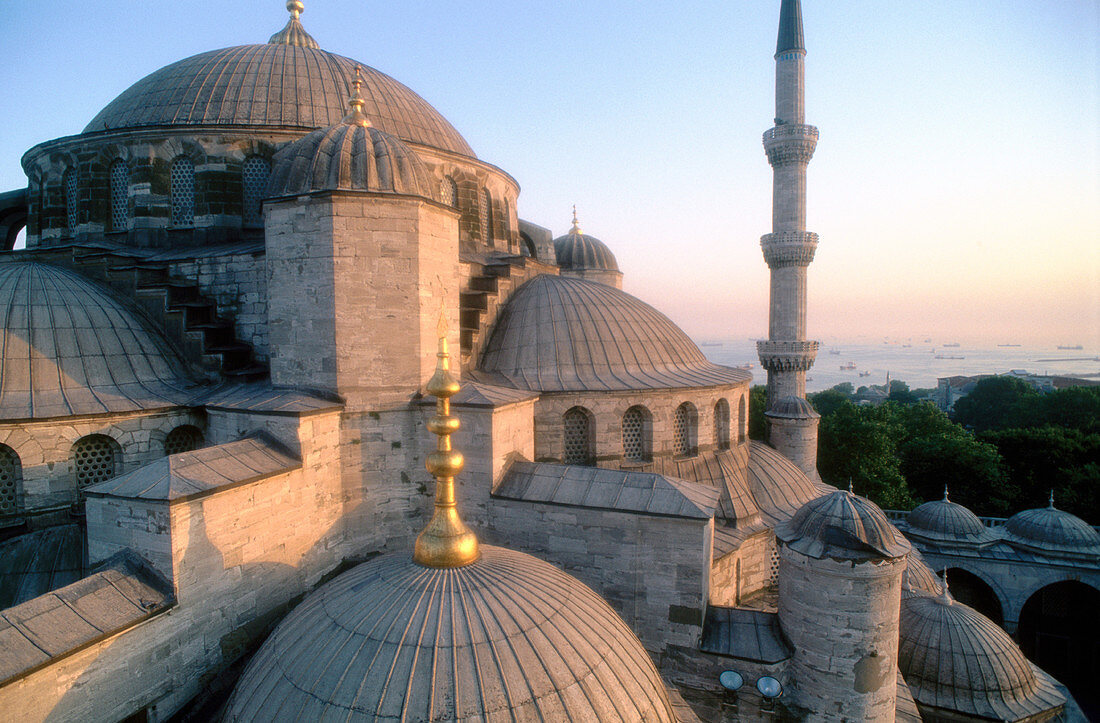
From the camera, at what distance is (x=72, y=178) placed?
12820mm

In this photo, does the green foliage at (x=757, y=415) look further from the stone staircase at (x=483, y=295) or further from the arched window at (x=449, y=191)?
the arched window at (x=449, y=191)

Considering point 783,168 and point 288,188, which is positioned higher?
point 783,168

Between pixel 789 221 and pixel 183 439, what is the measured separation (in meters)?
19.2

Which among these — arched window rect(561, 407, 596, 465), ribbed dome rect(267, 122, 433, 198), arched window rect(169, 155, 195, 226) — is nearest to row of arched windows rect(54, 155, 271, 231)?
arched window rect(169, 155, 195, 226)

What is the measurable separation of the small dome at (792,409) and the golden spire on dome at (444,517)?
15.6 meters

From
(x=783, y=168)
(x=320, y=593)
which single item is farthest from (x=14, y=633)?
(x=783, y=168)

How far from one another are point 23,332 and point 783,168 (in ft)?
69.7

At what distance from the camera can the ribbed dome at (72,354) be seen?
848 cm

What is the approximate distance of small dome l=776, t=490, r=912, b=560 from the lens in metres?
7.64

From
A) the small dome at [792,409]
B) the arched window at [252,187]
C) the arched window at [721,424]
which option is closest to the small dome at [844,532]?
the arched window at [721,424]

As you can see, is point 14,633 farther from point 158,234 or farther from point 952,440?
point 952,440

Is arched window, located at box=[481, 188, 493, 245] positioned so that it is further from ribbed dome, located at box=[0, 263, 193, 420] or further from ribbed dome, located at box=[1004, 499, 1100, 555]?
ribbed dome, located at box=[1004, 499, 1100, 555]

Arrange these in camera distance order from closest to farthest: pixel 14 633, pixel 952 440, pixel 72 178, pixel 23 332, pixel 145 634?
pixel 14 633 < pixel 145 634 < pixel 23 332 < pixel 72 178 < pixel 952 440

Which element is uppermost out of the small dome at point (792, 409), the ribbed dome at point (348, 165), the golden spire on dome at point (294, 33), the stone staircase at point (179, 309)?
the golden spire on dome at point (294, 33)
